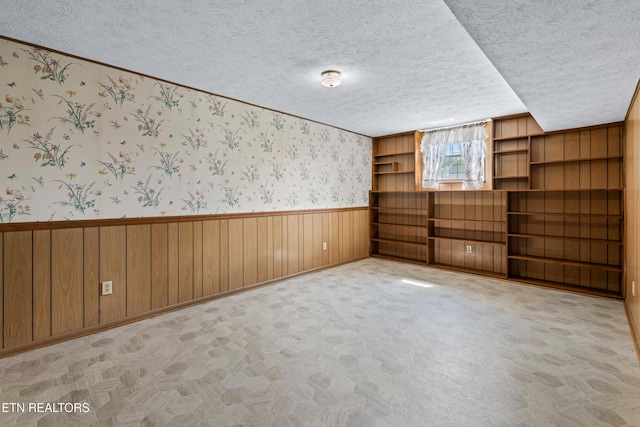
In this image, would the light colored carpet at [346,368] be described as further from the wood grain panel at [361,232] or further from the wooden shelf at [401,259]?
the wood grain panel at [361,232]

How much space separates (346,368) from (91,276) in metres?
2.32

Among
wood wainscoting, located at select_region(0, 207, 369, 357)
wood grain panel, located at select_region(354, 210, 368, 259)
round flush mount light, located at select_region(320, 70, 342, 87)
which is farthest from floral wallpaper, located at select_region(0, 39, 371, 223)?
wood grain panel, located at select_region(354, 210, 368, 259)

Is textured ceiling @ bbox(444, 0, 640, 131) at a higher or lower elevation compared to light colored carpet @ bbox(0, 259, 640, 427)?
higher

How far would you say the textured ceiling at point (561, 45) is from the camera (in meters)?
1.44

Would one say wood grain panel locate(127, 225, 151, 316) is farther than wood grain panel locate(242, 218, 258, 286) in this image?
No

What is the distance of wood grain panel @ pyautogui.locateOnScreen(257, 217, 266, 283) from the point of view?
396 cm

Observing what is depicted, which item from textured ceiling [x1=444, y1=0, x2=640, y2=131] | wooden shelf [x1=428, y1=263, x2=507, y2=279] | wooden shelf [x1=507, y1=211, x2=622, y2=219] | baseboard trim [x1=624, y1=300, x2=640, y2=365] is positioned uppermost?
textured ceiling [x1=444, y1=0, x2=640, y2=131]

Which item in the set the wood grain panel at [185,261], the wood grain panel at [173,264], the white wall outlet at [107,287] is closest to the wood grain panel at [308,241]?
the wood grain panel at [185,261]

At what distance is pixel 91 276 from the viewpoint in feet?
8.61

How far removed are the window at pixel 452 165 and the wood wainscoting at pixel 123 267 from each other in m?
2.61

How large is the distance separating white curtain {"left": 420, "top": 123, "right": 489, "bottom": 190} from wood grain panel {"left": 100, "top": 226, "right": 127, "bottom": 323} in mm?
4449

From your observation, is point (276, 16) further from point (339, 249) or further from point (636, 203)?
point (339, 249)

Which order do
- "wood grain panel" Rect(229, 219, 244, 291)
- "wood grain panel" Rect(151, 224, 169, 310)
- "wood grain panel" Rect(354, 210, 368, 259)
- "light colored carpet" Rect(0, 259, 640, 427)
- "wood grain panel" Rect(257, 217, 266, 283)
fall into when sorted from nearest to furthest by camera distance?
1. "light colored carpet" Rect(0, 259, 640, 427)
2. "wood grain panel" Rect(151, 224, 169, 310)
3. "wood grain panel" Rect(229, 219, 244, 291)
4. "wood grain panel" Rect(257, 217, 266, 283)
5. "wood grain panel" Rect(354, 210, 368, 259)

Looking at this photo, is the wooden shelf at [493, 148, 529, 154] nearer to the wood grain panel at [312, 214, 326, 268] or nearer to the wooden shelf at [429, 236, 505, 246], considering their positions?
the wooden shelf at [429, 236, 505, 246]
